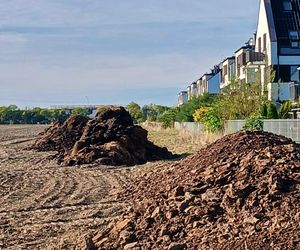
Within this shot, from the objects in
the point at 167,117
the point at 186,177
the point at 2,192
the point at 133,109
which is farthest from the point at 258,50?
the point at 133,109

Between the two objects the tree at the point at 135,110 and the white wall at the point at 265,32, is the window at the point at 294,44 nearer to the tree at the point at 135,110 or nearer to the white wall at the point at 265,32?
the white wall at the point at 265,32

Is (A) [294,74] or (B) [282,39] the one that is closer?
(A) [294,74]

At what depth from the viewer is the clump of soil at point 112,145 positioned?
24.3m

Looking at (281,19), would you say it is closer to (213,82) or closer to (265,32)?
(265,32)

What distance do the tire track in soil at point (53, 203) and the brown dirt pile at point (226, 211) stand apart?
1.44 metres

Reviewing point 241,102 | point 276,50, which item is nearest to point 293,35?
point 276,50

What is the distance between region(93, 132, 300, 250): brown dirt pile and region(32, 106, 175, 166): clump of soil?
43.1 ft

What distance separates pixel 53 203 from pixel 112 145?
1139 centimetres

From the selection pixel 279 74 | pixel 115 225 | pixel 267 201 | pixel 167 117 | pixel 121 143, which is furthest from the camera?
pixel 167 117

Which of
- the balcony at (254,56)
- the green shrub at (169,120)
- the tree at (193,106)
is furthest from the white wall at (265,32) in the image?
the green shrub at (169,120)

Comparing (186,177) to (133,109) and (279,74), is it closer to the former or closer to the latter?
(279,74)

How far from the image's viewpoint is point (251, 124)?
27.2 m

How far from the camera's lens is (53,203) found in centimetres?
1415

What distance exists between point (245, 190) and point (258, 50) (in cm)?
4236
